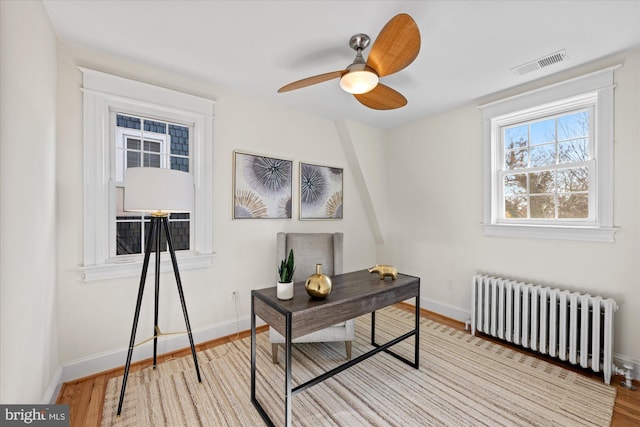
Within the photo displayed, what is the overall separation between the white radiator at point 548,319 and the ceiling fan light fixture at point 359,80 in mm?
2257

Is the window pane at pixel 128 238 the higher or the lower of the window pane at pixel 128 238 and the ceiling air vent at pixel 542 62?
the lower

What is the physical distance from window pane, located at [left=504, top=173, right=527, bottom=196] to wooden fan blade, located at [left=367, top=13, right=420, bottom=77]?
191 cm

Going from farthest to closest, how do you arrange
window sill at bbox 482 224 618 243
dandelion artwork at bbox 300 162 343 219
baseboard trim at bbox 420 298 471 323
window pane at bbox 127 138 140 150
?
dandelion artwork at bbox 300 162 343 219 → baseboard trim at bbox 420 298 471 323 → window pane at bbox 127 138 140 150 → window sill at bbox 482 224 618 243

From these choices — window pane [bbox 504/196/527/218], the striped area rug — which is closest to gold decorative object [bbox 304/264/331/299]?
the striped area rug

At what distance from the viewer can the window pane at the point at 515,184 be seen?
9.02ft

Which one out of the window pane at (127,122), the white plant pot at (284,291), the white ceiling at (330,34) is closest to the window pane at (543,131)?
the white ceiling at (330,34)

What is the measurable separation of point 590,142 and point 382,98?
1844 millimetres

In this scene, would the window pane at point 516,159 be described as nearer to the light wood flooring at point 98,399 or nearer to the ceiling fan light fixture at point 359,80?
the light wood flooring at point 98,399

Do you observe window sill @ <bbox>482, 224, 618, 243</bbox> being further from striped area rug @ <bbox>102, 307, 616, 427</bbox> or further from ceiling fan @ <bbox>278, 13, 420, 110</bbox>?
ceiling fan @ <bbox>278, 13, 420, 110</bbox>

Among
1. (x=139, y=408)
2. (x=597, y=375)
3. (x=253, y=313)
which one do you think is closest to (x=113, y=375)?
(x=139, y=408)

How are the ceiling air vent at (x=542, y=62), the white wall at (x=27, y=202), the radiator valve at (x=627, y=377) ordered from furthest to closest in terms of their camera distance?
the ceiling air vent at (x=542, y=62) < the radiator valve at (x=627, y=377) < the white wall at (x=27, y=202)

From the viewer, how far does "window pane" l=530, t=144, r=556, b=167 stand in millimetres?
2559

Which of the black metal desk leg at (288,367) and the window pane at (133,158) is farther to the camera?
the window pane at (133,158)

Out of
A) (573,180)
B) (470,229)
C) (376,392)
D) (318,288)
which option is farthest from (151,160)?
(573,180)
